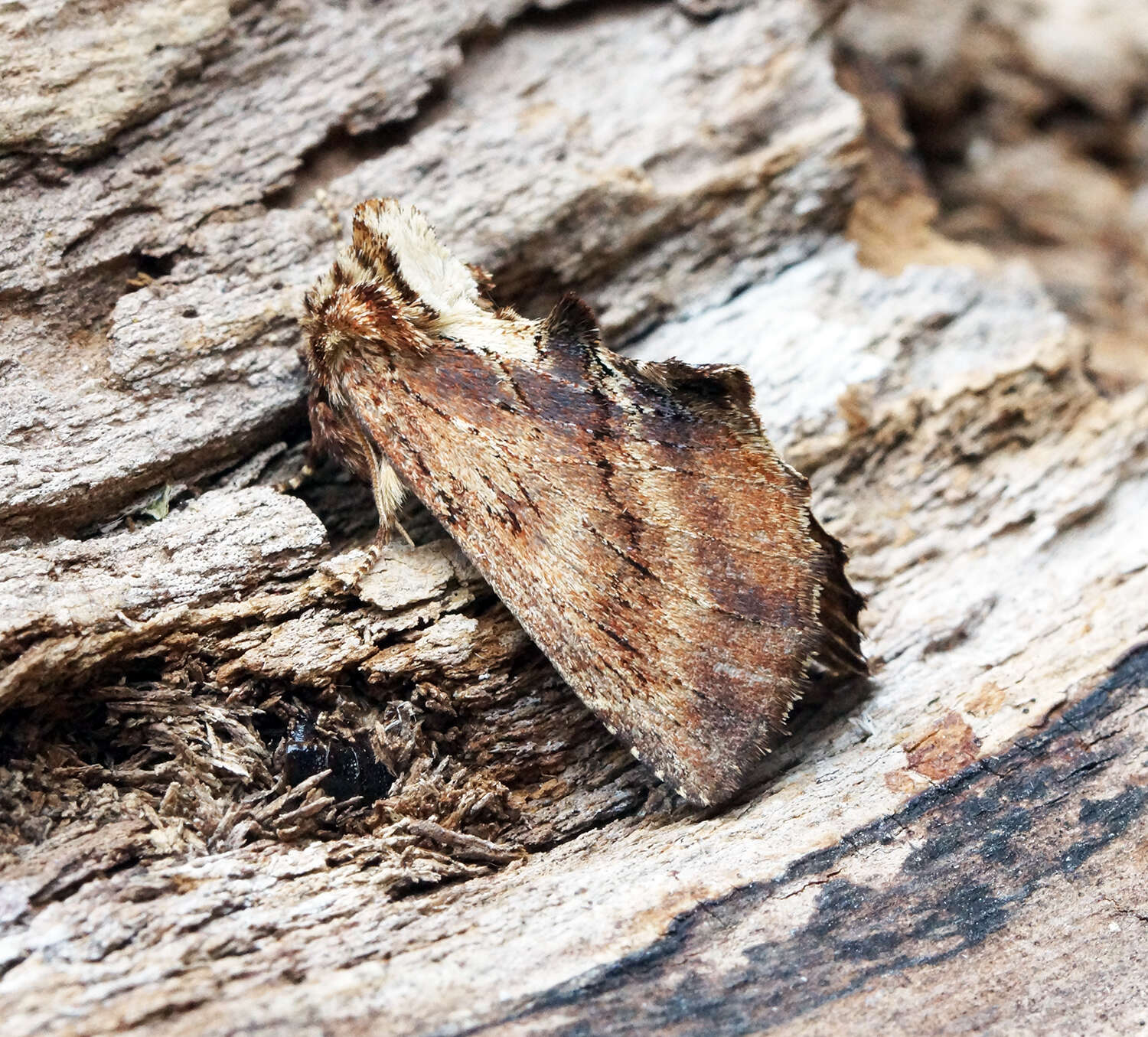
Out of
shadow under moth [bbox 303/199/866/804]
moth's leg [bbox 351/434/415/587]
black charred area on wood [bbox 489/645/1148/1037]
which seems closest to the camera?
black charred area on wood [bbox 489/645/1148/1037]

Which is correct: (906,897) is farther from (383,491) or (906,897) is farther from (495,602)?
(383,491)

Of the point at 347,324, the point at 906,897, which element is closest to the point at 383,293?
the point at 347,324

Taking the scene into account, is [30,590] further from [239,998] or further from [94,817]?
[239,998]

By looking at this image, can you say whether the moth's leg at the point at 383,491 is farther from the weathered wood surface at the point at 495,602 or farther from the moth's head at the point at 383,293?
the moth's head at the point at 383,293

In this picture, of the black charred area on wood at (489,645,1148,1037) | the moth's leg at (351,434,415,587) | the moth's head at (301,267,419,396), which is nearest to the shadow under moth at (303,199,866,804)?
the moth's head at (301,267,419,396)

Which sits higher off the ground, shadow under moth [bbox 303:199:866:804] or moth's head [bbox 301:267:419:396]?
moth's head [bbox 301:267:419:396]

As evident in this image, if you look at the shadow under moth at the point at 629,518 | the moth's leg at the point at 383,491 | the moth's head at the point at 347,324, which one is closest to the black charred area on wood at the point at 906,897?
Answer: the shadow under moth at the point at 629,518

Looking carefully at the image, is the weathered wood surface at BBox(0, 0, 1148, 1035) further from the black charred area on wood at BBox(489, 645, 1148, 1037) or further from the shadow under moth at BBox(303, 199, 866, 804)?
the shadow under moth at BBox(303, 199, 866, 804)
